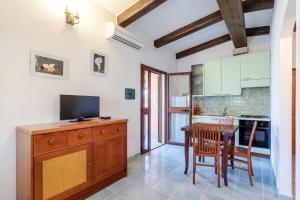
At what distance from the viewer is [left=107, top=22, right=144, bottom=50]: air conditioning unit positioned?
3084 millimetres

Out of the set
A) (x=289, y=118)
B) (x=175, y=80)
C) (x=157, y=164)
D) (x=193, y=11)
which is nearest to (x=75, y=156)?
(x=157, y=164)

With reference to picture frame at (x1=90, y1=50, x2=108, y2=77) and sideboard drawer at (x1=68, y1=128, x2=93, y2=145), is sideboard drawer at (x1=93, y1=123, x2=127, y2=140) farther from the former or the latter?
picture frame at (x1=90, y1=50, x2=108, y2=77)

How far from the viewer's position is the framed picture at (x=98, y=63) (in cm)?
295

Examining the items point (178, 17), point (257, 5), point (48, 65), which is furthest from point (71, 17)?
point (257, 5)

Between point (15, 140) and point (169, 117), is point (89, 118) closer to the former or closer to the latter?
point (15, 140)

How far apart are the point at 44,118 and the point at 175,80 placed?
12.4 ft

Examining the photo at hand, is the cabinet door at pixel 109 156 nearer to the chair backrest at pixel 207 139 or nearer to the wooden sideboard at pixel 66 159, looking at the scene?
the wooden sideboard at pixel 66 159

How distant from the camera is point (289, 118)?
221 cm

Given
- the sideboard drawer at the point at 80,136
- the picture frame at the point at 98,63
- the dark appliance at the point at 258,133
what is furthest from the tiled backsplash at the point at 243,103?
the sideboard drawer at the point at 80,136

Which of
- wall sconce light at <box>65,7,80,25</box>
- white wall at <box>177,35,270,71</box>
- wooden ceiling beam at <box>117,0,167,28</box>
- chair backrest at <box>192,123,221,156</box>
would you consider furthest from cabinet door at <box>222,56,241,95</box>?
wall sconce light at <box>65,7,80,25</box>

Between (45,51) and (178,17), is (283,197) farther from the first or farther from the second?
(45,51)

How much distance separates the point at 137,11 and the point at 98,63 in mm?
1104

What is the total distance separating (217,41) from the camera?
15.6 ft

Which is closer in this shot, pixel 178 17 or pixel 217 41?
pixel 178 17
